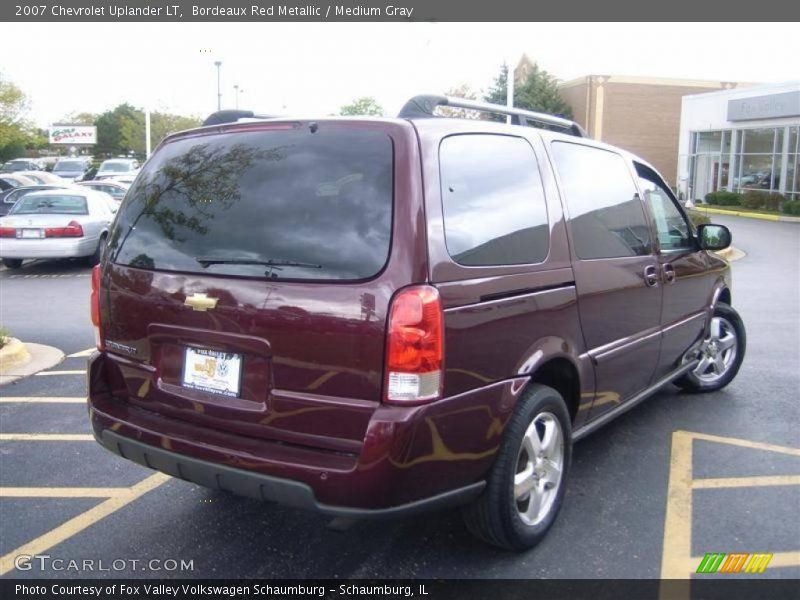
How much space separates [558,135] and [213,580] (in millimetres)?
2812

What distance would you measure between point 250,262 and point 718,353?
4.26 metres

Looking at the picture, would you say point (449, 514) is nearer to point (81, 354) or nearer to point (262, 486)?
point (262, 486)

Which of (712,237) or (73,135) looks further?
(73,135)

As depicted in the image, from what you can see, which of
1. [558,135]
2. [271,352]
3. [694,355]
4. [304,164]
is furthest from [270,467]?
[694,355]

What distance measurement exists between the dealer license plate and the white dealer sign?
7235 centimetres

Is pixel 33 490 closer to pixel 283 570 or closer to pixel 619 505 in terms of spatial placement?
pixel 283 570

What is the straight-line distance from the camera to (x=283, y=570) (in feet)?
11.1

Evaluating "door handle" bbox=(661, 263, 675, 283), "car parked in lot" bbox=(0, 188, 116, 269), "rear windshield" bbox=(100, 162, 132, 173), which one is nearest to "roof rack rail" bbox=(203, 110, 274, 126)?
"door handle" bbox=(661, 263, 675, 283)

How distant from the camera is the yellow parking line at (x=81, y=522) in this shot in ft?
11.6

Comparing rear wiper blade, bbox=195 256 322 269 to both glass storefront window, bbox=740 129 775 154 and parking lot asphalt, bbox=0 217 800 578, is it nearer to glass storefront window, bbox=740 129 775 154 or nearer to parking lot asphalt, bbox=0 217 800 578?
parking lot asphalt, bbox=0 217 800 578

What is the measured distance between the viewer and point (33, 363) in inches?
276

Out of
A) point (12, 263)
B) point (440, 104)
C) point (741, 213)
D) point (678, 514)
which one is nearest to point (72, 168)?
point (12, 263)

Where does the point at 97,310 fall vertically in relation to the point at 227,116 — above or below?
below

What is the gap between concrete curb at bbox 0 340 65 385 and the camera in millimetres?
6612
